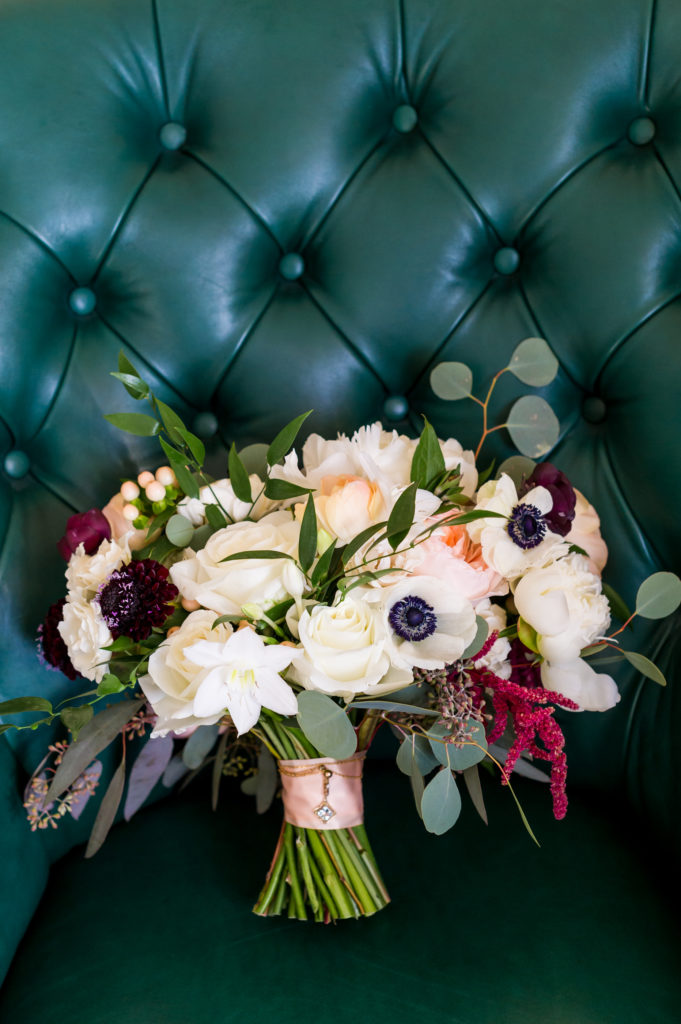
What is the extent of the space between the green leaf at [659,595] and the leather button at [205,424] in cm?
54

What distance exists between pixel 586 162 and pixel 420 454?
47 centimetres

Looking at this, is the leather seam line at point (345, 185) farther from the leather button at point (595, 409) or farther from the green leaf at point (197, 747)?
the green leaf at point (197, 747)

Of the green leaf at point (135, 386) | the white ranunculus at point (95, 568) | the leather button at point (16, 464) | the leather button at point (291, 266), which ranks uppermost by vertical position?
the leather button at point (291, 266)

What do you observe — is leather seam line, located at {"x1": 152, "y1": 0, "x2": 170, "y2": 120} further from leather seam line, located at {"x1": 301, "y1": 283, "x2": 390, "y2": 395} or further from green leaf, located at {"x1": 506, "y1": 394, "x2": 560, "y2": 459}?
green leaf, located at {"x1": 506, "y1": 394, "x2": 560, "y2": 459}

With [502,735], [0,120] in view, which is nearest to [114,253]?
[0,120]

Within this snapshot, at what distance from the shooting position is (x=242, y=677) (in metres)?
0.59

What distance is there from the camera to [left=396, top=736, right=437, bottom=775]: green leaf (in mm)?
670

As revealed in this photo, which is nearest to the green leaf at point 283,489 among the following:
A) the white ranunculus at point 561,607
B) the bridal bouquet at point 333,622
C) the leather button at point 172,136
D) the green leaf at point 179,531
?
the bridal bouquet at point 333,622

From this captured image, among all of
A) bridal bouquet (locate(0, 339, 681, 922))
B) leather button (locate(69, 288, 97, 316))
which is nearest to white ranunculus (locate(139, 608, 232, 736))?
bridal bouquet (locate(0, 339, 681, 922))

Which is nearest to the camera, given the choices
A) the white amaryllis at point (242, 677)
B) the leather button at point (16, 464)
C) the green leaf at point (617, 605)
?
the white amaryllis at point (242, 677)

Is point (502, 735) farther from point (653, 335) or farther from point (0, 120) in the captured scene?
point (0, 120)

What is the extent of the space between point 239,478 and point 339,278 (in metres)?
0.38

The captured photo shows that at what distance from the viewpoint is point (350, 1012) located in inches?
25.8

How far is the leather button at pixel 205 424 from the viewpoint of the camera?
38.3 inches
